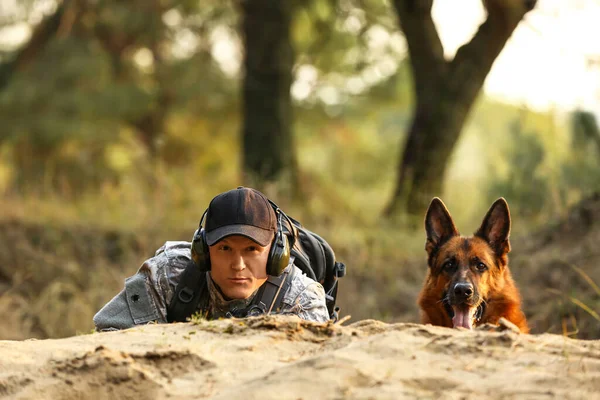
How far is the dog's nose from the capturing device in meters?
5.46

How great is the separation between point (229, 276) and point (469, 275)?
1.81 meters

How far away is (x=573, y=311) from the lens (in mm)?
7746

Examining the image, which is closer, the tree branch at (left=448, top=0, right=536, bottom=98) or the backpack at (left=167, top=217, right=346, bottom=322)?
the backpack at (left=167, top=217, right=346, bottom=322)

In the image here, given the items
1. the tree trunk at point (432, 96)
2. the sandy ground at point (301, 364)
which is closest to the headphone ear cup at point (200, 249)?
the sandy ground at point (301, 364)

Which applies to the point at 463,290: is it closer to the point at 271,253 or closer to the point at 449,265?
the point at 449,265

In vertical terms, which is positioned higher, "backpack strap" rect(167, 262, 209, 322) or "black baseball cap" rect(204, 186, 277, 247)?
"black baseball cap" rect(204, 186, 277, 247)

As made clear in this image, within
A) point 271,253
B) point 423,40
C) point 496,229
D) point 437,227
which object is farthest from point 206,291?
point 423,40

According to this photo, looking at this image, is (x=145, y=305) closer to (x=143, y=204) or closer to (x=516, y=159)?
(x=143, y=204)

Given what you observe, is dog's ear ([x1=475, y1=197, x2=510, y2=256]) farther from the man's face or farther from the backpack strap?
the backpack strap

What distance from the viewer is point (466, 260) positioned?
18.9ft

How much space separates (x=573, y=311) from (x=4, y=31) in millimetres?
13467

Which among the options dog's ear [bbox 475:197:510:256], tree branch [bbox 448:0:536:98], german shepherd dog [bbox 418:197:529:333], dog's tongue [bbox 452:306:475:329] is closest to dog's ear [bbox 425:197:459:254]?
german shepherd dog [bbox 418:197:529:333]

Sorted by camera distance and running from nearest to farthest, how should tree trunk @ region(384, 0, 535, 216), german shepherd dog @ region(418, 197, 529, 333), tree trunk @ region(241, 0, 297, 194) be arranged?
german shepherd dog @ region(418, 197, 529, 333) → tree trunk @ region(384, 0, 535, 216) → tree trunk @ region(241, 0, 297, 194)

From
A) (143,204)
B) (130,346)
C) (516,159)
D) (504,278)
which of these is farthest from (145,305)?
(516,159)
